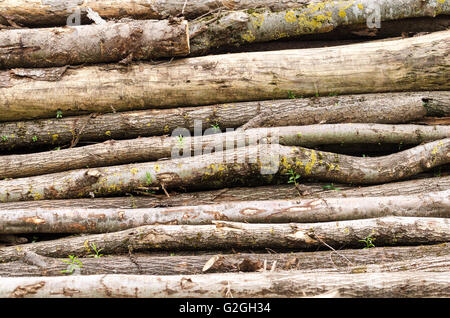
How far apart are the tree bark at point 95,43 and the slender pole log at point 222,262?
2.21 meters

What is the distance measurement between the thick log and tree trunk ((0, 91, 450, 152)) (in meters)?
0.12

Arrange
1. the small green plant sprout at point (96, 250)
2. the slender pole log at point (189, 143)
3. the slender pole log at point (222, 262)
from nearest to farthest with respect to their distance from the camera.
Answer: the slender pole log at point (222, 262)
the small green plant sprout at point (96, 250)
the slender pole log at point (189, 143)

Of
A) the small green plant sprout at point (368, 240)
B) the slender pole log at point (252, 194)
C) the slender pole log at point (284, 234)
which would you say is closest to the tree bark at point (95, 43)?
the slender pole log at point (252, 194)

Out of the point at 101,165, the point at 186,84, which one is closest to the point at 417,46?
the point at 186,84

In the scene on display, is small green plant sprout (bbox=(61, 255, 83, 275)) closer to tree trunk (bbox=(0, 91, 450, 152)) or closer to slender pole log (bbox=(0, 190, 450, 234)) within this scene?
slender pole log (bbox=(0, 190, 450, 234))

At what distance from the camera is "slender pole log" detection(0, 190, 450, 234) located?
3.39 meters

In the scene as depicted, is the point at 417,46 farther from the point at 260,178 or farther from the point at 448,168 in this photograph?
the point at 260,178

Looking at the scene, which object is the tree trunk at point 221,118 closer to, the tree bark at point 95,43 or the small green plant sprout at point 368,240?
the tree bark at point 95,43

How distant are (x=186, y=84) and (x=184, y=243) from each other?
1.83m

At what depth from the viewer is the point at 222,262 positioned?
300 centimetres

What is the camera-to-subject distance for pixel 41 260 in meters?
3.14

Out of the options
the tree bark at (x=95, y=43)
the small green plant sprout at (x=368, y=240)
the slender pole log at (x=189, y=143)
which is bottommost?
the small green plant sprout at (x=368, y=240)

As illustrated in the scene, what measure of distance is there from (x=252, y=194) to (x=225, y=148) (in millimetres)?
551

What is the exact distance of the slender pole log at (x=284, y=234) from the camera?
3180 millimetres
